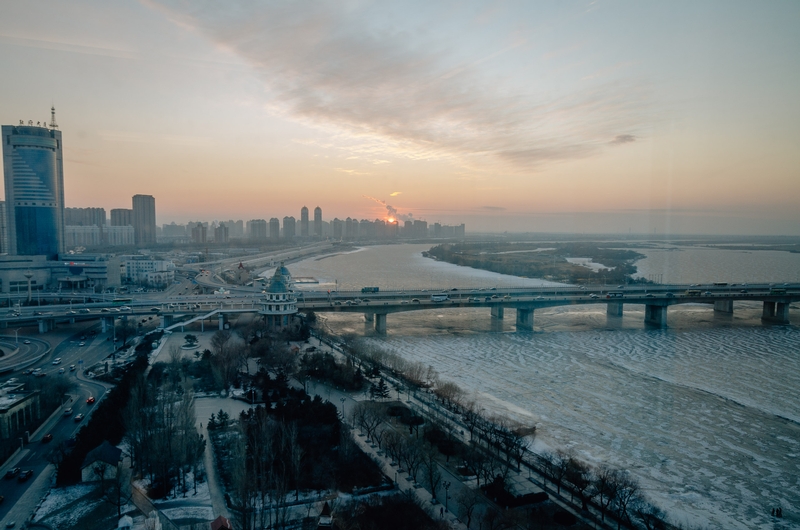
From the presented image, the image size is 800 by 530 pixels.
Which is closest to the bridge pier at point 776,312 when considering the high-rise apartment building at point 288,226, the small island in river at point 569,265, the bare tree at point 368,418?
the small island in river at point 569,265

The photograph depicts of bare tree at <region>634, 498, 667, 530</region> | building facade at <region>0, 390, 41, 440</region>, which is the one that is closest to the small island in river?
bare tree at <region>634, 498, 667, 530</region>

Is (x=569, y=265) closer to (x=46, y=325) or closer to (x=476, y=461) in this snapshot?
(x=46, y=325)

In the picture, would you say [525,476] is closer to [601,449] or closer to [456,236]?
[601,449]

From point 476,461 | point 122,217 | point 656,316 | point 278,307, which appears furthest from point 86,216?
point 476,461

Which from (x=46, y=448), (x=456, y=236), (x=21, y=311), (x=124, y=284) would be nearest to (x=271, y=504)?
(x=46, y=448)

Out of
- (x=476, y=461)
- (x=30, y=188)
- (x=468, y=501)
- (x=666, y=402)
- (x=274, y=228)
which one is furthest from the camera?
(x=274, y=228)

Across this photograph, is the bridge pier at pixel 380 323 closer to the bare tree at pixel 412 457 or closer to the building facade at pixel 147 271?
the bare tree at pixel 412 457
